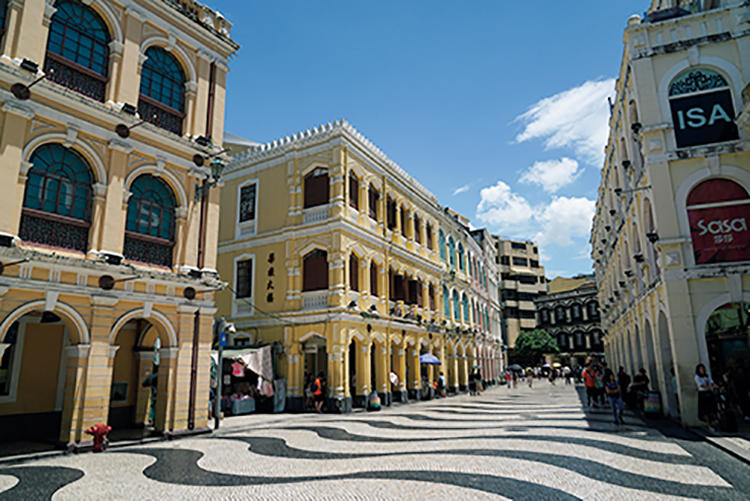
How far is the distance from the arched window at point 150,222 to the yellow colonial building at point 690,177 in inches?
556

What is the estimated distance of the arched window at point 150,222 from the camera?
1304cm

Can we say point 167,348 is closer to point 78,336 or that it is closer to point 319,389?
point 78,336

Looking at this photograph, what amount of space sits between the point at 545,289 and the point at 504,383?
3145 cm

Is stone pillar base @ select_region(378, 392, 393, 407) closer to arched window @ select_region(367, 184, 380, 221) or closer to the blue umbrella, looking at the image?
the blue umbrella

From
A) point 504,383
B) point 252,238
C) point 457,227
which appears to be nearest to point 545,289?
point 504,383

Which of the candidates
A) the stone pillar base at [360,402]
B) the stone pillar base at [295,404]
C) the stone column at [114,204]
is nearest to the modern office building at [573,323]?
the stone pillar base at [360,402]

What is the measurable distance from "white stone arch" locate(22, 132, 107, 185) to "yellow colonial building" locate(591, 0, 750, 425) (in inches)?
600

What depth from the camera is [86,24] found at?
41.1 ft

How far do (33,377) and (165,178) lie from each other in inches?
256

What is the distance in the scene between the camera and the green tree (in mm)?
60156

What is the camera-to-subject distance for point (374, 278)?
77.8 feet

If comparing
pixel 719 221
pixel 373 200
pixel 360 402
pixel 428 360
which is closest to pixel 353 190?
pixel 373 200

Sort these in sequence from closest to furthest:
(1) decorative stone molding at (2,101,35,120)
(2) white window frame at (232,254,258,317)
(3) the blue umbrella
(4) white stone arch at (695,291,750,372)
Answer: (1) decorative stone molding at (2,101,35,120) < (4) white stone arch at (695,291,750,372) < (2) white window frame at (232,254,258,317) < (3) the blue umbrella

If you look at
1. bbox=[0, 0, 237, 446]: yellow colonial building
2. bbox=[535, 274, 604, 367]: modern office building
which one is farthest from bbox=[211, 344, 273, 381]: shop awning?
bbox=[535, 274, 604, 367]: modern office building
